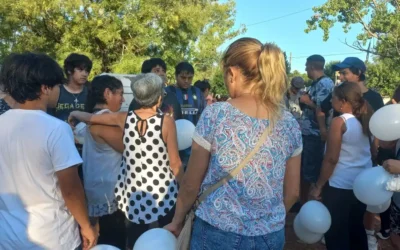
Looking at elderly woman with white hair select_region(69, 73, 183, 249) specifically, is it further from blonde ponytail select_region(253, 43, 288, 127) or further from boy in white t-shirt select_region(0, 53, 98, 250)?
blonde ponytail select_region(253, 43, 288, 127)

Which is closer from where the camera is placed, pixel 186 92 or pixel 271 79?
pixel 271 79

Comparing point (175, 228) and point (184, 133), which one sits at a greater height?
point (184, 133)

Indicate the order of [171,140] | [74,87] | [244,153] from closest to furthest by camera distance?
[244,153]
[171,140]
[74,87]

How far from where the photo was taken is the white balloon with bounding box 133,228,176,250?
2148mm

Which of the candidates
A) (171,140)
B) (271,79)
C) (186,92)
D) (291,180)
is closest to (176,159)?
(171,140)

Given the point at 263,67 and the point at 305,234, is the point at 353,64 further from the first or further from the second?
the point at 263,67

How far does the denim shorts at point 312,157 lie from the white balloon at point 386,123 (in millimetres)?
1969

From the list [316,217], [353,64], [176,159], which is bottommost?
[316,217]

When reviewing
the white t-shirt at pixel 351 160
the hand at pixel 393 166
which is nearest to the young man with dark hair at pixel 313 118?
the white t-shirt at pixel 351 160

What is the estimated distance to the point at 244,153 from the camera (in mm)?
A: 1839

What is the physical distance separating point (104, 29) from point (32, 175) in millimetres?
12478

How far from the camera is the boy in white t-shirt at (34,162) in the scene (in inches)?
77.9

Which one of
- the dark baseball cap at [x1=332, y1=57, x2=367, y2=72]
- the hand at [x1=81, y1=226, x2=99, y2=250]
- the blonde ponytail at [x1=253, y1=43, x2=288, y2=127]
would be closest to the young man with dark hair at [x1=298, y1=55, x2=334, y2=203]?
the dark baseball cap at [x1=332, y1=57, x2=367, y2=72]

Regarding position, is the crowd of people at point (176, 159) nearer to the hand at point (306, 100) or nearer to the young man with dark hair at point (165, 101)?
the young man with dark hair at point (165, 101)
